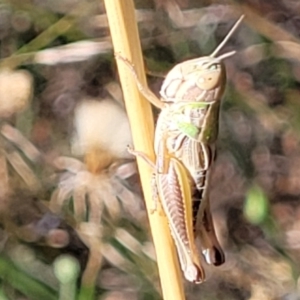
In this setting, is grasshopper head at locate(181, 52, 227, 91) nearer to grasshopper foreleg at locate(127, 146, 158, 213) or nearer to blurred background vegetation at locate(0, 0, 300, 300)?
grasshopper foreleg at locate(127, 146, 158, 213)

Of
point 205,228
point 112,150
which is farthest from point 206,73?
point 112,150

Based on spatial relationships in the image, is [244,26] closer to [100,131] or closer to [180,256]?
[100,131]

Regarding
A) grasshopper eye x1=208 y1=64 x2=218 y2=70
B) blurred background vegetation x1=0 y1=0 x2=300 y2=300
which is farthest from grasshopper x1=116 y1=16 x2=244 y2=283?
blurred background vegetation x1=0 y1=0 x2=300 y2=300

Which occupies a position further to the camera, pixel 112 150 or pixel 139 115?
pixel 112 150

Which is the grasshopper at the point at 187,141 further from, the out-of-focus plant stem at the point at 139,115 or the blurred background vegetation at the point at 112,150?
the blurred background vegetation at the point at 112,150

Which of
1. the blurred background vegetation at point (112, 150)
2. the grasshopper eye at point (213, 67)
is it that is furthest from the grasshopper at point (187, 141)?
the blurred background vegetation at point (112, 150)

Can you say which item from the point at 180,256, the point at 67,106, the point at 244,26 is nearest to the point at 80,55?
the point at 67,106

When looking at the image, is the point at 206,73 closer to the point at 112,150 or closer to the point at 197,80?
the point at 197,80
